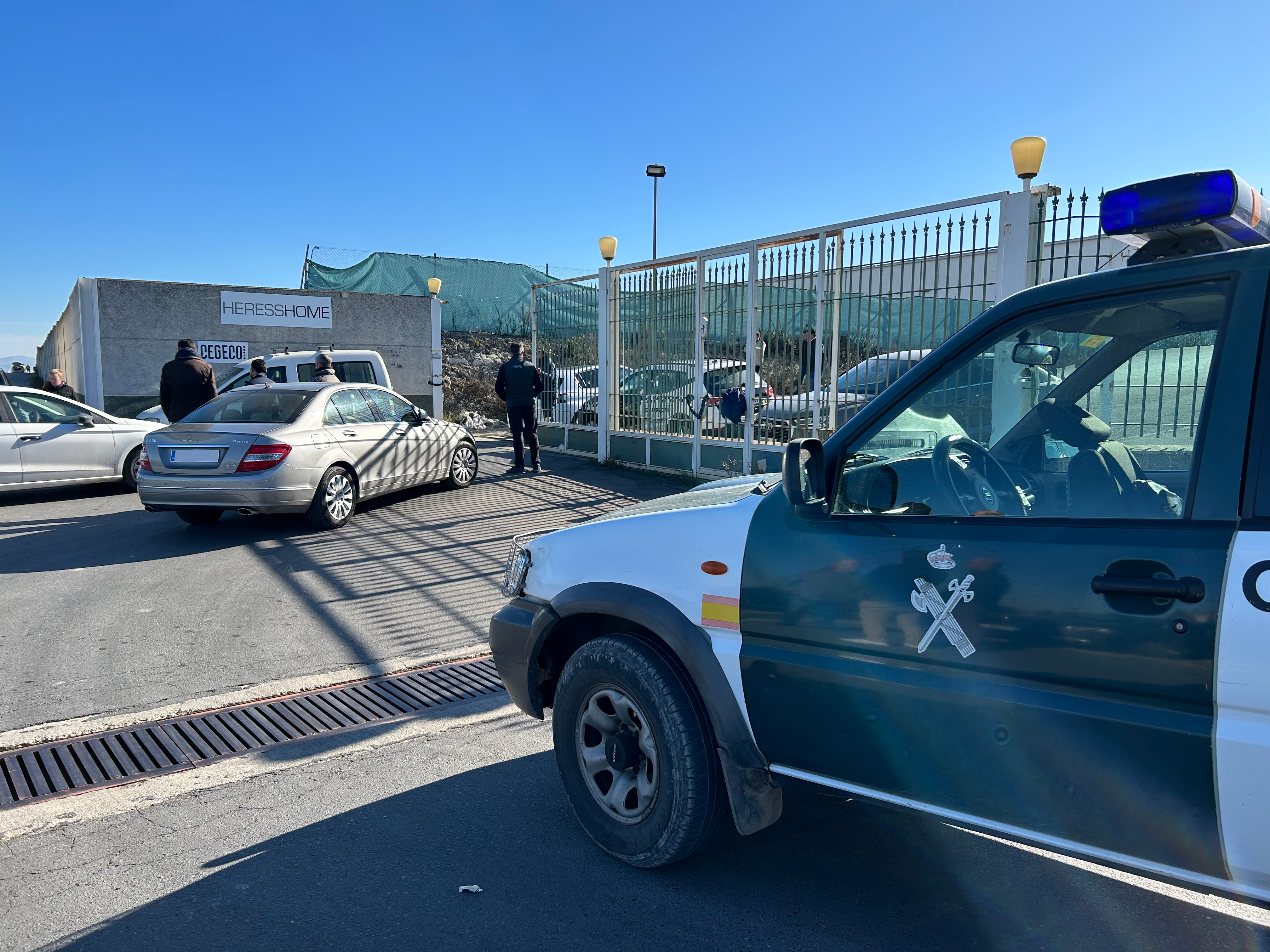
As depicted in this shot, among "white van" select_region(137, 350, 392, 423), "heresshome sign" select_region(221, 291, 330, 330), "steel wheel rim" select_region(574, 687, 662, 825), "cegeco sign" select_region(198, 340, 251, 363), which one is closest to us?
"steel wheel rim" select_region(574, 687, 662, 825)

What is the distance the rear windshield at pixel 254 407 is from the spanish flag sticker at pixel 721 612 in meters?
7.16

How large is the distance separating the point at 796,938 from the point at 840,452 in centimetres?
147

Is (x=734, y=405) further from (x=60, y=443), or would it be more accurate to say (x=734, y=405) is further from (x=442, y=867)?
(x=442, y=867)

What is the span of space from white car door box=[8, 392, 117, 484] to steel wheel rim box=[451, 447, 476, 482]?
4.40 metres

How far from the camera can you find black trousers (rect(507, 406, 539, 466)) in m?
13.1

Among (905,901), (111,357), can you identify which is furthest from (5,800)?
(111,357)

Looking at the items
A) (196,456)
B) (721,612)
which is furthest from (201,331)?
(721,612)

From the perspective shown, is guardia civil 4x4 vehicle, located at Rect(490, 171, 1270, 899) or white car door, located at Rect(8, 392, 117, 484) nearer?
guardia civil 4x4 vehicle, located at Rect(490, 171, 1270, 899)

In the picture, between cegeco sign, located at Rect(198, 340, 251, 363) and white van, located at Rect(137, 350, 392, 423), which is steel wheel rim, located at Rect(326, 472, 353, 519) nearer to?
white van, located at Rect(137, 350, 392, 423)

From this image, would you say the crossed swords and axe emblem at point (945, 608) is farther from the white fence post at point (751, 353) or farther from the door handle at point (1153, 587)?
the white fence post at point (751, 353)

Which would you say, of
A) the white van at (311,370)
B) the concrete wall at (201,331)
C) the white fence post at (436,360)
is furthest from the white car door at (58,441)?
the concrete wall at (201,331)

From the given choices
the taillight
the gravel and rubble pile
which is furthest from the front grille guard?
the gravel and rubble pile

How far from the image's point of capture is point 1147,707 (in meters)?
2.01

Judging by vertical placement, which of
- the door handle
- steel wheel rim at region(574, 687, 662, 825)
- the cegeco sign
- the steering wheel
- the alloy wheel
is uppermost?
the cegeco sign
